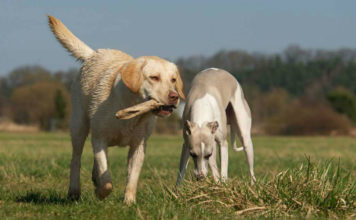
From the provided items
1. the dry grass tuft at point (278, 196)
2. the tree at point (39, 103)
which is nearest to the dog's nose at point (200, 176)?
the dry grass tuft at point (278, 196)

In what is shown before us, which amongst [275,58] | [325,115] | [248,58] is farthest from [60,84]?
[275,58]

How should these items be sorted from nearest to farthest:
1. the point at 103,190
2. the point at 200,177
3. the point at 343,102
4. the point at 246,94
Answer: the point at 103,190
the point at 200,177
the point at 343,102
the point at 246,94

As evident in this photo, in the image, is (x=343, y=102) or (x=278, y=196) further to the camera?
(x=343, y=102)

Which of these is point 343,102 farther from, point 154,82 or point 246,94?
point 154,82

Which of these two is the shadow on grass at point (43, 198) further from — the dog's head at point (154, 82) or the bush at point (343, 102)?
the bush at point (343, 102)

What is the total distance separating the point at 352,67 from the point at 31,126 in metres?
78.6

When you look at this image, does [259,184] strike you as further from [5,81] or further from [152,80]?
[5,81]

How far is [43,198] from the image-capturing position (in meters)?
7.40

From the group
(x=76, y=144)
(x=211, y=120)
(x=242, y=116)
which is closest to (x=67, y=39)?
(x=76, y=144)

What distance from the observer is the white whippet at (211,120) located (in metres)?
7.44

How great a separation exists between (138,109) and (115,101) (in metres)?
0.55

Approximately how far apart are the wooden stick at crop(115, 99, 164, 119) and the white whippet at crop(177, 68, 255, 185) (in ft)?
4.01

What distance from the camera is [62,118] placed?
65.7 meters

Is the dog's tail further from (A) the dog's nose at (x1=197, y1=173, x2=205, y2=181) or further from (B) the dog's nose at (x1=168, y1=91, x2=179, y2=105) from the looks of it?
(A) the dog's nose at (x1=197, y1=173, x2=205, y2=181)
